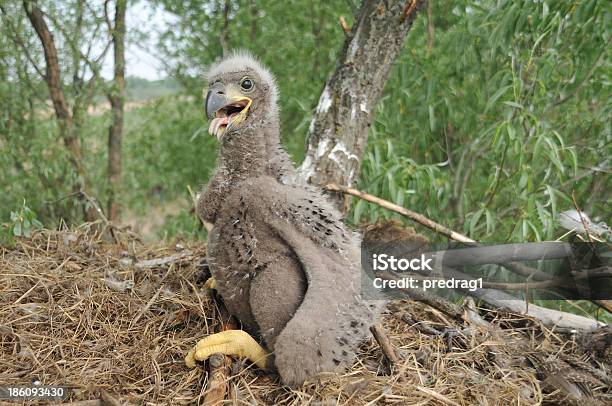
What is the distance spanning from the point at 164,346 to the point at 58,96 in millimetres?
2798

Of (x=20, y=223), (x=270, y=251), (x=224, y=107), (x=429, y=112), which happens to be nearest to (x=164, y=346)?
(x=270, y=251)

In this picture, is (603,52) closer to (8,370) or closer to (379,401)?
(379,401)

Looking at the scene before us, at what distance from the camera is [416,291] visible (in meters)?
2.43

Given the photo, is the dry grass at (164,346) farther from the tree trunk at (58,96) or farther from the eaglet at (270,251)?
the tree trunk at (58,96)

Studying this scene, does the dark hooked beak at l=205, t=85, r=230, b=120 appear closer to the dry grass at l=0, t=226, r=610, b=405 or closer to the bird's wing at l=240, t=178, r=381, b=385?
the bird's wing at l=240, t=178, r=381, b=385

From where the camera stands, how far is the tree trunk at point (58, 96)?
3.61m

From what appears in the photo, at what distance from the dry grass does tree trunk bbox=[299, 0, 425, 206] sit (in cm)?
88

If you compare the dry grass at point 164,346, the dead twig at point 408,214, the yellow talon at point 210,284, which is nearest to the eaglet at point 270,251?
the dry grass at point 164,346

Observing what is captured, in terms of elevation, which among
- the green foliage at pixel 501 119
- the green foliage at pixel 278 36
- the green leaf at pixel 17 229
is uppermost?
the green foliage at pixel 278 36

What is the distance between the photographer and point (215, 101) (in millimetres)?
1986

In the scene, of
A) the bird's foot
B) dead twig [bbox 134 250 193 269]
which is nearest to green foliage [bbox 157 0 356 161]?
dead twig [bbox 134 250 193 269]

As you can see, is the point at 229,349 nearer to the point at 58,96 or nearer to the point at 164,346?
the point at 164,346

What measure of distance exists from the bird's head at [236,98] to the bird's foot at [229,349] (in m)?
0.81

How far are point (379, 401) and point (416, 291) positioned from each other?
76 cm
